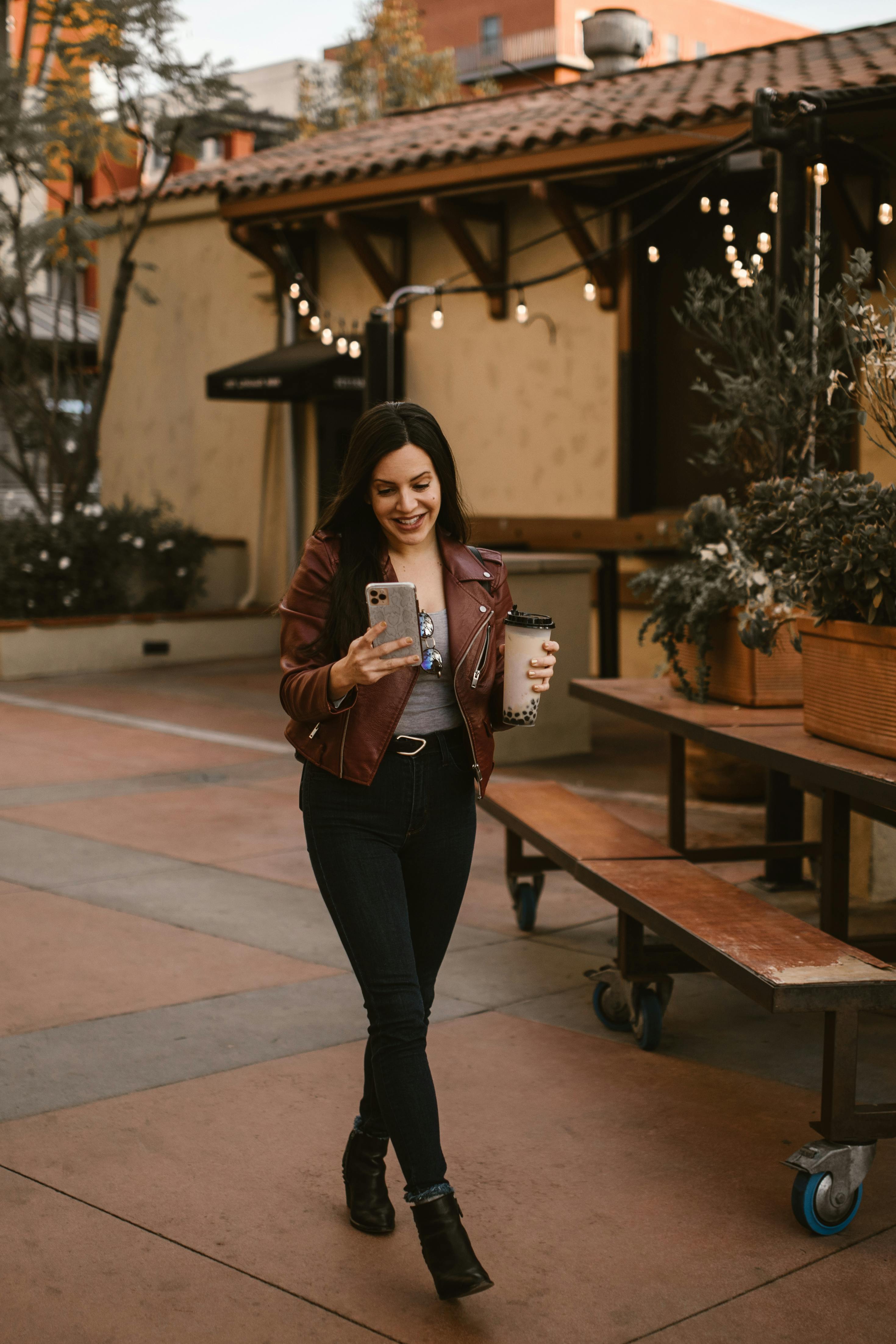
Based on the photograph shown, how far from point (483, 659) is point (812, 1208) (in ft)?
4.66

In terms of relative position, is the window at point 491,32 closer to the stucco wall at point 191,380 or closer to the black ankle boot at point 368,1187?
the stucco wall at point 191,380

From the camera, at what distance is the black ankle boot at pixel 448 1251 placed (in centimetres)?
301

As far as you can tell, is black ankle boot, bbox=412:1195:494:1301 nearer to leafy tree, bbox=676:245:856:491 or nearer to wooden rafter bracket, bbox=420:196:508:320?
leafy tree, bbox=676:245:856:491

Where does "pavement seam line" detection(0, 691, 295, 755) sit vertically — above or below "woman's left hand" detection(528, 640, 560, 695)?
below

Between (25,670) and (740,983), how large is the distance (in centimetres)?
1115

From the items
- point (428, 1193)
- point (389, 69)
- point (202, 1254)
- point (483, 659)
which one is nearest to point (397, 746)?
point (483, 659)

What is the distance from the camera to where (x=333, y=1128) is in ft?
13.1

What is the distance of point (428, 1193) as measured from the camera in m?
3.05

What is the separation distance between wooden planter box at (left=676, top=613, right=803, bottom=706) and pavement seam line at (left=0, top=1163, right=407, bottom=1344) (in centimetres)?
291

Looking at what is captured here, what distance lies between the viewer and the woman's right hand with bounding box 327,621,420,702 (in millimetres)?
3031

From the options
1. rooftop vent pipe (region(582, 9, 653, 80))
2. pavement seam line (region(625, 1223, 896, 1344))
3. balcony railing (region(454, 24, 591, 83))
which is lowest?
pavement seam line (region(625, 1223, 896, 1344))

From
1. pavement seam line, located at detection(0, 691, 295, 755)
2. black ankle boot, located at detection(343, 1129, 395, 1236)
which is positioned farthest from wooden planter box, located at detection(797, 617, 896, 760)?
pavement seam line, located at detection(0, 691, 295, 755)

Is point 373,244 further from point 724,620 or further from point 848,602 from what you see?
point 848,602

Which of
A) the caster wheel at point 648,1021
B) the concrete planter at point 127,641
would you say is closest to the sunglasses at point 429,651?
the caster wheel at point 648,1021
